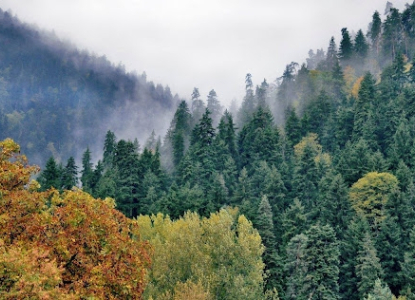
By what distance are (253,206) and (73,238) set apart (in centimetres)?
4688

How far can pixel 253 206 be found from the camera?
63.0 metres

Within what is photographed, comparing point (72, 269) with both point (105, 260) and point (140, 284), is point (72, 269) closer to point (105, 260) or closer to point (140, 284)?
point (105, 260)

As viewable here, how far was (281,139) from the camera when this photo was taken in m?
87.1

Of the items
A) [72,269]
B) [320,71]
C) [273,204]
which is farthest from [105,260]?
[320,71]

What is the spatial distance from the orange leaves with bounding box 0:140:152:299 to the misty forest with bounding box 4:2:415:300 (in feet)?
Result: 0.19

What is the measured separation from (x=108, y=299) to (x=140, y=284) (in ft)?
6.36

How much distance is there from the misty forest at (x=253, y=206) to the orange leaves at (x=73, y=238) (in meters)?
0.06

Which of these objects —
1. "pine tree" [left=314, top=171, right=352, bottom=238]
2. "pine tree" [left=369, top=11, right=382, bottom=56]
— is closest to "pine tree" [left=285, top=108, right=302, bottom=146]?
"pine tree" [left=314, top=171, right=352, bottom=238]

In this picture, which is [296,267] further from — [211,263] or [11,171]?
[11,171]

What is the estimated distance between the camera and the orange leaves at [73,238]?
57.0 feet

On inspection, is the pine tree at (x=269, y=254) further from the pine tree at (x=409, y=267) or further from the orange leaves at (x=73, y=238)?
the orange leaves at (x=73, y=238)

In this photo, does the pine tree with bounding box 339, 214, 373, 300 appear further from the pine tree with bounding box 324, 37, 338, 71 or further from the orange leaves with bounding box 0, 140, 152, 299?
the pine tree with bounding box 324, 37, 338, 71

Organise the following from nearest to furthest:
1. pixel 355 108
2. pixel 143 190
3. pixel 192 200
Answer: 1. pixel 192 200
2. pixel 143 190
3. pixel 355 108

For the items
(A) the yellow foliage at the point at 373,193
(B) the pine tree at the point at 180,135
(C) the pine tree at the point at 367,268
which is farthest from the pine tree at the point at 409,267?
(B) the pine tree at the point at 180,135
